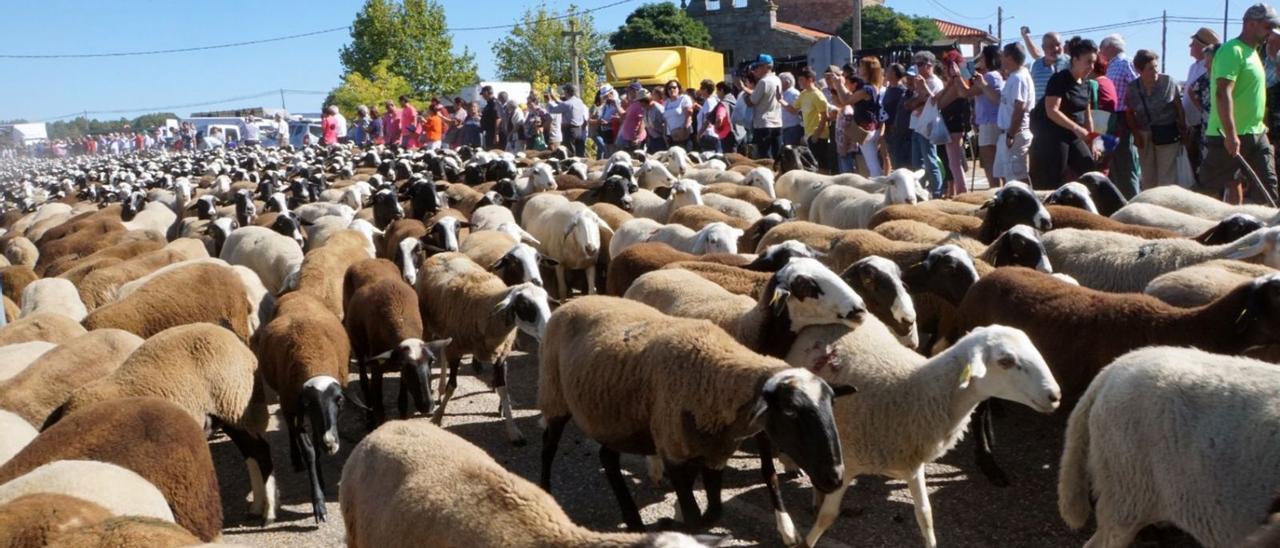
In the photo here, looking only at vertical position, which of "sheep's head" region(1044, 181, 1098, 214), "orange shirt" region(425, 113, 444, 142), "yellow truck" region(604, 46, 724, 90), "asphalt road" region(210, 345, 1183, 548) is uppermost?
"yellow truck" region(604, 46, 724, 90)

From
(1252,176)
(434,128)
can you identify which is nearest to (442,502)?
(1252,176)

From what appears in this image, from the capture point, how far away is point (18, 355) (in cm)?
642

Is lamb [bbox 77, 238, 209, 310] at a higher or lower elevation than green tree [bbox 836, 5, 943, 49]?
lower

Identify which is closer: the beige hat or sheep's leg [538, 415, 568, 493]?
sheep's leg [538, 415, 568, 493]

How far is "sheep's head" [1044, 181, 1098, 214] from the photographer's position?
830cm

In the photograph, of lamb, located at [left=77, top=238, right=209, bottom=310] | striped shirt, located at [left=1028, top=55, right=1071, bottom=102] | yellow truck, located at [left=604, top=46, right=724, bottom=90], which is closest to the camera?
lamb, located at [left=77, top=238, right=209, bottom=310]

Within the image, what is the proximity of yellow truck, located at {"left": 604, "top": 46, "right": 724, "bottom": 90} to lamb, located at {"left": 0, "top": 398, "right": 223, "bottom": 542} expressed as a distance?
27.6 metres

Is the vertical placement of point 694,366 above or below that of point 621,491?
above

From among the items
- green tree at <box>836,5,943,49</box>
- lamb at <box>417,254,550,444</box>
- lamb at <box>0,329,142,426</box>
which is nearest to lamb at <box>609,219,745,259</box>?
lamb at <box>417,254,550,444</box>

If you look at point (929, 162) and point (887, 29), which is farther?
point (887, 29)

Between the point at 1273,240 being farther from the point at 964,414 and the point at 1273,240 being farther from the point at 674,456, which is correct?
the point at 674,456

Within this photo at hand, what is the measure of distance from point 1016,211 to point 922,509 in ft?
12.1

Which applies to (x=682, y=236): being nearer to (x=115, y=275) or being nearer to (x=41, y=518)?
(x=115, y=275)

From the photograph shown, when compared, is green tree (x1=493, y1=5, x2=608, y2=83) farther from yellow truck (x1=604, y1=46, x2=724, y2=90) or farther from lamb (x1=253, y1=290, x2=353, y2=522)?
lamb (x1=253, y1=290, x2=353, y2=522)
